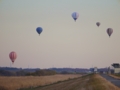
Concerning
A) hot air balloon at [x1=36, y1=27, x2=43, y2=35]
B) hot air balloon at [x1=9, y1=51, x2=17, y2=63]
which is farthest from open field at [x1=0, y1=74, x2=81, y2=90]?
hot air balloon at [x1=36, y1=27, x2=43, y2=35]

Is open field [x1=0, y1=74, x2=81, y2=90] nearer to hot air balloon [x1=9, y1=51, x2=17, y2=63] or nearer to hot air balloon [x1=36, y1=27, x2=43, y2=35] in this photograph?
hot air balloon [x1=9, y1=51, x2=17, y2=63]

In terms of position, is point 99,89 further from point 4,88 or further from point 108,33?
point 108,33

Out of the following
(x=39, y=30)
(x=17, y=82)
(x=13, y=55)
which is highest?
(x=39, y=30)

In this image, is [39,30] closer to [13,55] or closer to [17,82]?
[13,55]

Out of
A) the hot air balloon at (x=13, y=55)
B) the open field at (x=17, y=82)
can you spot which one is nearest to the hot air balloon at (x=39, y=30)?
the hot air balloon at (x=13, y=55)

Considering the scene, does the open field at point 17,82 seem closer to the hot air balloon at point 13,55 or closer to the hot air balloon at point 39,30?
the hot air balloon at point 13,55

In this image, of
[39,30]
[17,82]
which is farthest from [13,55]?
[17,82]

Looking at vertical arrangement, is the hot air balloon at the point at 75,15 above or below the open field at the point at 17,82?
above

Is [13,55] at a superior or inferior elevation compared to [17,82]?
superior

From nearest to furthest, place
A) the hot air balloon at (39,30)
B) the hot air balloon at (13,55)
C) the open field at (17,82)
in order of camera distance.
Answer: the open field at (17,82) < the hot air balloon at (13,55) < the hot air balloon at (39,30)

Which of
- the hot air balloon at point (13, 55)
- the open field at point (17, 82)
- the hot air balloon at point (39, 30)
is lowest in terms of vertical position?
the open field at point (17, 82)

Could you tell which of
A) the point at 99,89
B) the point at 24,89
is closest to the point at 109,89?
the point at 99,89
